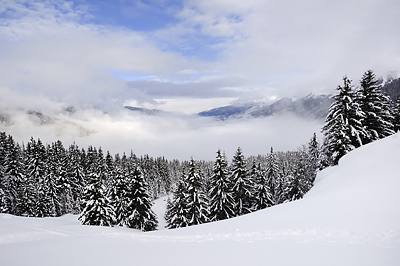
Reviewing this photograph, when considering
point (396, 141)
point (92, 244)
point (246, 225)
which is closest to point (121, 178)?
point (92, 244)

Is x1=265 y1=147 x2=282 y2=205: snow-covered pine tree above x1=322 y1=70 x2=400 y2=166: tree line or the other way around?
the other way around

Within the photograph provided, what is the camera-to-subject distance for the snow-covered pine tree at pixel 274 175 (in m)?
41.3

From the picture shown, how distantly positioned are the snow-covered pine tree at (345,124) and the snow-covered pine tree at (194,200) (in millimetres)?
17255

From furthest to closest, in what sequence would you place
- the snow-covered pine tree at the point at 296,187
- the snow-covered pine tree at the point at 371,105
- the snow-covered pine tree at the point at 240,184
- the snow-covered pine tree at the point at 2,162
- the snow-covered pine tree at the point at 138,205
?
1. the snow-covered pine tree at the point at 2,162
2. the snow-covered pine tree at the point at 296,187
3. the snow-covered pine tree at the point at 240,184
4. the snow-covered pine tree at the point at 138,205
5. the snow-covered pine tree at the point at 371,105

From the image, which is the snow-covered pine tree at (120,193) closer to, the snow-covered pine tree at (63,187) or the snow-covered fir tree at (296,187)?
the snow-covered pine tree at (63,187)

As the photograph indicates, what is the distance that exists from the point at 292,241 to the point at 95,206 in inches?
938

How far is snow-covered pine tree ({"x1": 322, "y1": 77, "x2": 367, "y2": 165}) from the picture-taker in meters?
24.8

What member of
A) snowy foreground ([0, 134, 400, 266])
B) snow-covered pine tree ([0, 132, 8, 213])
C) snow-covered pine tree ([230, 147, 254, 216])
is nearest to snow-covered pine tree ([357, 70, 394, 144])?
snowy foreground ([0, 134, 400, 266])

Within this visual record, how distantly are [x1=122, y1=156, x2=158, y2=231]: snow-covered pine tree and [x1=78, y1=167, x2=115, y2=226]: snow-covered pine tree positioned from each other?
3.90 m

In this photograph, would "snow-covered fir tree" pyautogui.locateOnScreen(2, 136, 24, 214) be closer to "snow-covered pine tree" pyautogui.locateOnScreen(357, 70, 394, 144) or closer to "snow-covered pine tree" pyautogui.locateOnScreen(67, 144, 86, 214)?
"snow-covered pine tree" pyautogui.locateOnScreen(67, 144, 86, 214)

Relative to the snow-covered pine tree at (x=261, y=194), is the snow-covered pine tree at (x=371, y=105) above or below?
above

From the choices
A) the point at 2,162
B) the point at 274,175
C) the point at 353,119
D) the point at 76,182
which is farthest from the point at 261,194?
the point at 2,162

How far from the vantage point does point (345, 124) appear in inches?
995

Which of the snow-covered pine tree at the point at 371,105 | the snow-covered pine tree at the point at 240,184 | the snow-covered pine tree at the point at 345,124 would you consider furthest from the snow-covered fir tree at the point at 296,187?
the snow-covered pine tree at the point at 371,105
